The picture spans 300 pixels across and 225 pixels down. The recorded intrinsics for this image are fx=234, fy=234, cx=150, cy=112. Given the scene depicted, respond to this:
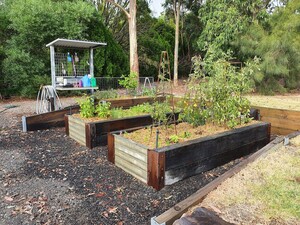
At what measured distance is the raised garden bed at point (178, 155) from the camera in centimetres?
222

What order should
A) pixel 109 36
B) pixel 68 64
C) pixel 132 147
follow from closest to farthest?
pixel 132 147 < pixel 68 64 < pixel 109 36

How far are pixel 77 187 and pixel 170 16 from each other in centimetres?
1454

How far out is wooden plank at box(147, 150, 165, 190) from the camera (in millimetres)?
2162

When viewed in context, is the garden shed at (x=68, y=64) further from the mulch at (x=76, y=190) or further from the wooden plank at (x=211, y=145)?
the wooden plank at (x=211, y=145)

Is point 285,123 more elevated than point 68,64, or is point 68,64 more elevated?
point 68,64

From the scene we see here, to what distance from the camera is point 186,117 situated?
3387 millimetres

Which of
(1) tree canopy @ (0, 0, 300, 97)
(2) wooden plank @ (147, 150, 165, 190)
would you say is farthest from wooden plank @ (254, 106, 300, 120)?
(1) tree canopy @ (0, 0, 300, 97)

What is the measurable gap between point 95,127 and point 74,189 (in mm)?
1182

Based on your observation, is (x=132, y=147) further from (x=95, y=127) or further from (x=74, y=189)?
(x=95, y=127)

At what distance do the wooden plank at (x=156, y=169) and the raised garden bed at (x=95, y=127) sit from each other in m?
1.34

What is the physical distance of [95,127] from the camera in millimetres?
3316

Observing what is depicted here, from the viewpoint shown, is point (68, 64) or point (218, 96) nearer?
point (218, 96)

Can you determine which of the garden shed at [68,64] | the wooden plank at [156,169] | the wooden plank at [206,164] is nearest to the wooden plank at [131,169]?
the wooden plank at [156,169]

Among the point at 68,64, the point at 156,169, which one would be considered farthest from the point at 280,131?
the point at 68,64
